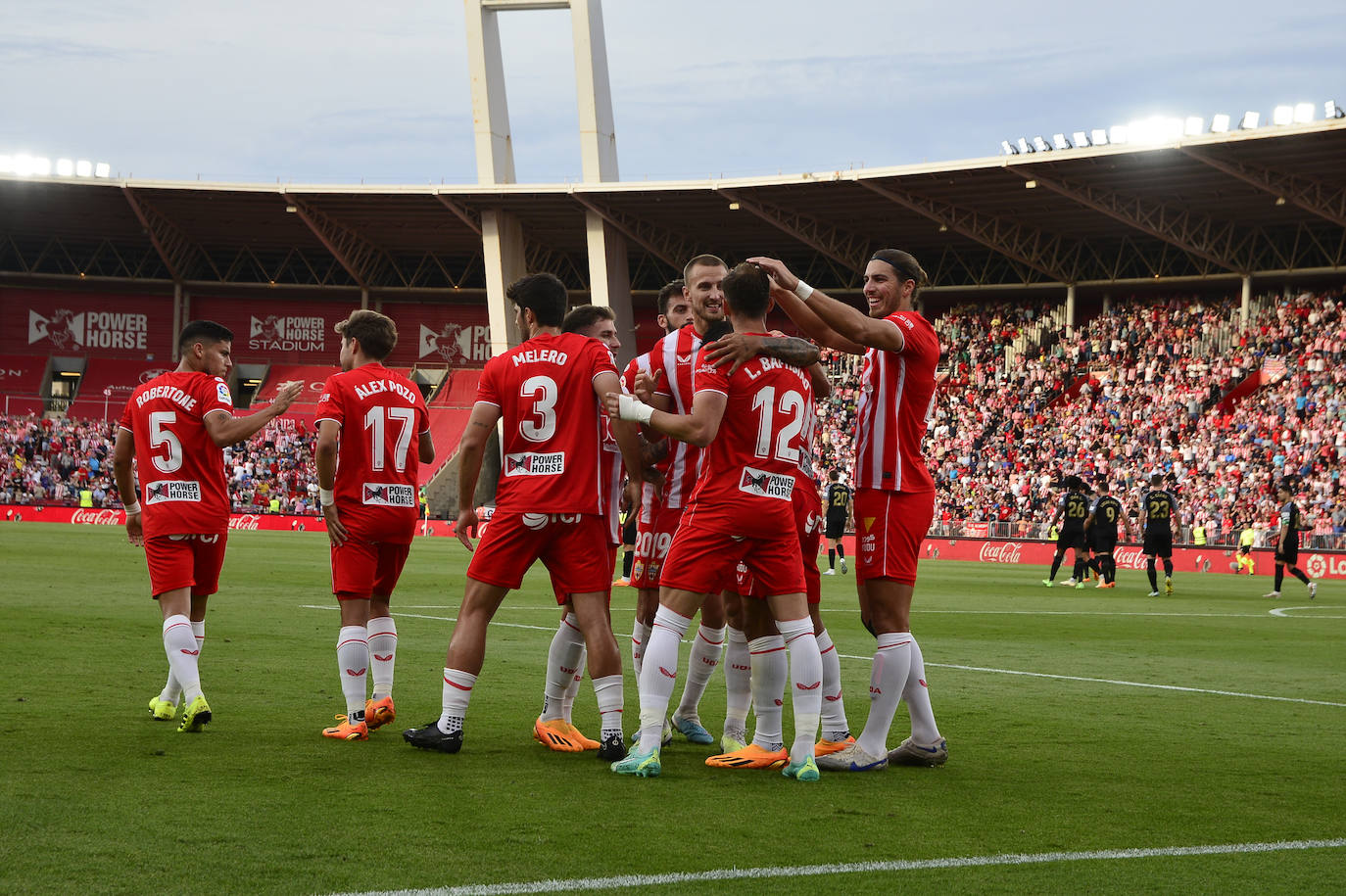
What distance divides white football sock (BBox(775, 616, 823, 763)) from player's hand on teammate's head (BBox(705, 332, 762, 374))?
47.5 inches

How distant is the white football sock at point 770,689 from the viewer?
6.32 meters

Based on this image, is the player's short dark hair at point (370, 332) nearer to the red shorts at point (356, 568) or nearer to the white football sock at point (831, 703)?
the red shorts at point (356, 568)

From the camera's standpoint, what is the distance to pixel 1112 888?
4.26 m

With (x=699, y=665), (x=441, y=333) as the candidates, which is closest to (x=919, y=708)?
(x=699, y=665)

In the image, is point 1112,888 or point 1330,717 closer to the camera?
point 1112,888

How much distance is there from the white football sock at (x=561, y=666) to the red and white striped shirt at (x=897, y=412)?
1.64 metres

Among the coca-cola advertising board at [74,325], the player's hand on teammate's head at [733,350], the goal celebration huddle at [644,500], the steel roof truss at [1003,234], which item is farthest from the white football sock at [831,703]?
the coca-cola advertising board at [74,325]

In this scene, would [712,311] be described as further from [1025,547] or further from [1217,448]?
[1217,448]

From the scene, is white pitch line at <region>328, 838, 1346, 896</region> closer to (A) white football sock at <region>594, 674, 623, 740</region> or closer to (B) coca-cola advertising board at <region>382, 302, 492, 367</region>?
(A) white football sock at <region>594, 674, 623, 740</region>

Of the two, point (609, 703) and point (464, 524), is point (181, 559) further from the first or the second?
point (609, 703)

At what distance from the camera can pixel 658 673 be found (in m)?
5.96

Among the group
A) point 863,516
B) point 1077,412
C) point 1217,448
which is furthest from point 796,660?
point 1077,412

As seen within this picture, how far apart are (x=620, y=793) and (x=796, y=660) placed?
105 centimetres

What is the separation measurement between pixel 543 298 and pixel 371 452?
132cm
